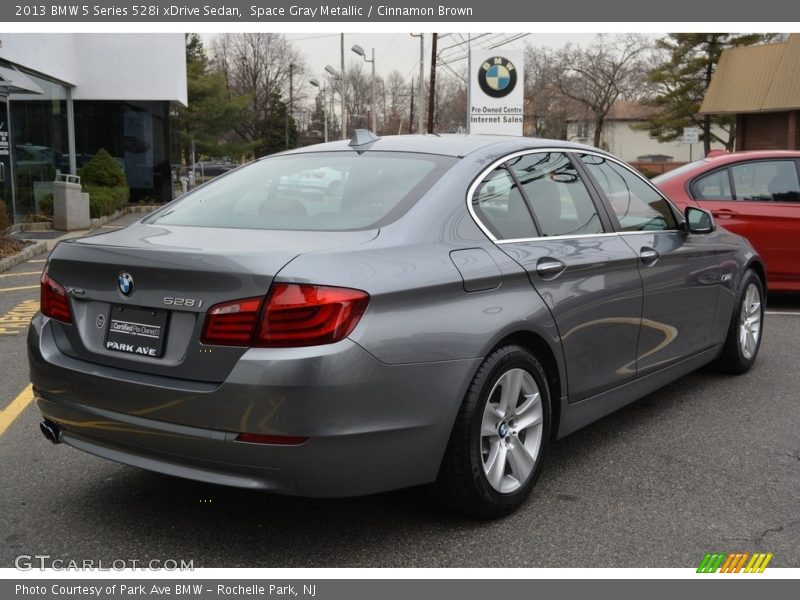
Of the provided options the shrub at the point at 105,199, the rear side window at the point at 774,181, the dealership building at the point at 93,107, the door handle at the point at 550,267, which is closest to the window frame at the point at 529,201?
the door handle at the point at 550,267

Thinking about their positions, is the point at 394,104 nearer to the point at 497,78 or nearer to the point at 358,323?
the point at 497,78

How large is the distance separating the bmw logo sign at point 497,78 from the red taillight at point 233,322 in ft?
70.4

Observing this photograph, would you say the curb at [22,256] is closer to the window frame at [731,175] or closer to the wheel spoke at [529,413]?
the window frame at [731,175]

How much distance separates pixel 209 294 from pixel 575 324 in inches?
69.5

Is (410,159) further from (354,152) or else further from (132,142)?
(132,142)

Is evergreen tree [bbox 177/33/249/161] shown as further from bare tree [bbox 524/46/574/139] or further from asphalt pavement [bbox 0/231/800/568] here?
asphalt pavement [bbox 0/231/800/568]

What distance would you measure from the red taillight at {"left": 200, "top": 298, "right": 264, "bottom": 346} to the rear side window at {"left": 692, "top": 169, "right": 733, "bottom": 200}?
6601 millimetres

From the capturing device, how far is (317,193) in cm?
394

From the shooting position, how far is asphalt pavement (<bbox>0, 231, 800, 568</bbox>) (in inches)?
131

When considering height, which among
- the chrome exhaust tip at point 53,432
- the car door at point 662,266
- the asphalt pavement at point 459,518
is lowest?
the asphalt pavement at point 459,518

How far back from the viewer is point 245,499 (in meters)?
3.89

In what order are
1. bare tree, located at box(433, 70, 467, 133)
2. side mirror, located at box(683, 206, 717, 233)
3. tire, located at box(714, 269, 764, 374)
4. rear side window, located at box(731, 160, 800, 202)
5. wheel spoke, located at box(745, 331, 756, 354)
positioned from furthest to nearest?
bare tree, located at box(433, 70, 467, 133) < rear side window, located at box(731, 160, 800, 202) < wheel spoke, located at box(745, 331, 756, 354) < tire, located at box(714, 269, 764, 374) < side mirror, located at box(683, 206, 717, 233)

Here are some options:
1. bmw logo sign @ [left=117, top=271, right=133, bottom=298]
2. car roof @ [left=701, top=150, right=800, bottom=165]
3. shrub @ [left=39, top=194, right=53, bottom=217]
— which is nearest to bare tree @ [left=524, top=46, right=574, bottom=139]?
shrub @ [left=39, top=194, right=53, bottom=217]

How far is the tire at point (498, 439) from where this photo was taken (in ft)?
11.1
